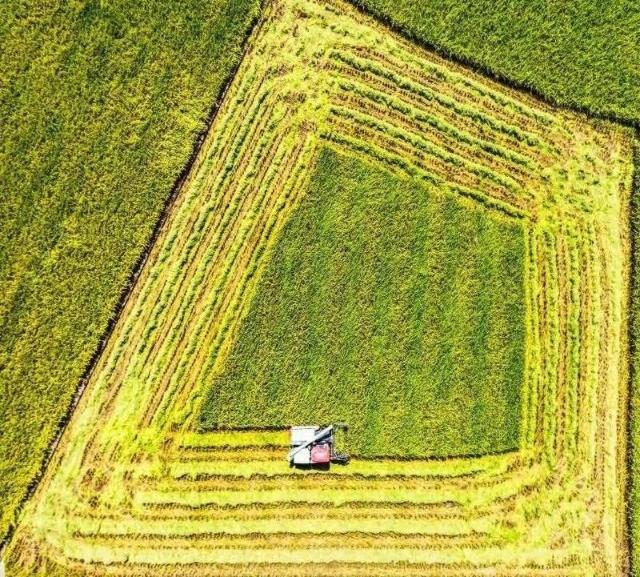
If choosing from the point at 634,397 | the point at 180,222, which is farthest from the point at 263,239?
the point at 634,397

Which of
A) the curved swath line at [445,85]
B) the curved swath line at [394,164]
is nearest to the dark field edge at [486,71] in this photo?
the curved swath line at [445,85]

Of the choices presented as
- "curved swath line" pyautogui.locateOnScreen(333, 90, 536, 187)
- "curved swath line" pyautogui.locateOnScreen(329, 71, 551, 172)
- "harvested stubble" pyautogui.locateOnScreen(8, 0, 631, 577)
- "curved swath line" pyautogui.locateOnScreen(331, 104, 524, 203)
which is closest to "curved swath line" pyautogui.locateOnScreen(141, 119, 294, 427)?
"harvested stubble" pyautogui.locateOnScreen(8, 0, 631, 577)

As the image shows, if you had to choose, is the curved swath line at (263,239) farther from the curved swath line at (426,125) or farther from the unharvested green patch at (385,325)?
the curved swath line at (426,125)

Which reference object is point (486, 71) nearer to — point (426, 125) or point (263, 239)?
point (426, 125)

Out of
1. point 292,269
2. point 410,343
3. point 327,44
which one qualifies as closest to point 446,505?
point 410,343

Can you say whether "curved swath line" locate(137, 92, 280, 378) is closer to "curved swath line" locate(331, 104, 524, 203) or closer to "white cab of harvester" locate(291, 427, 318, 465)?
"curved swath line" locate(331, 104, 524, 203)

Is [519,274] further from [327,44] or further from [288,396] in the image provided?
[327,44]

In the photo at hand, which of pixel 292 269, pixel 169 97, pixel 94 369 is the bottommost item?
pixel 94 369
